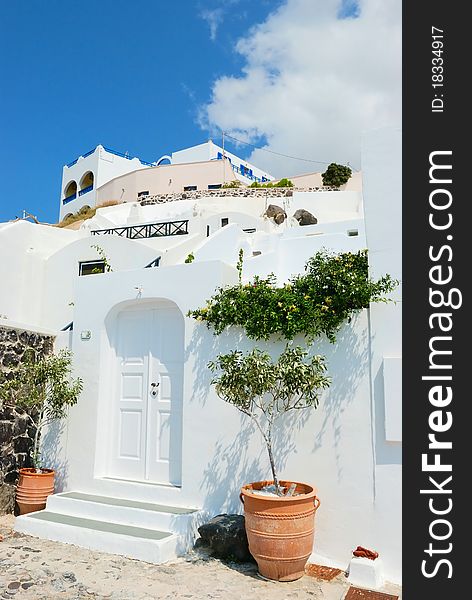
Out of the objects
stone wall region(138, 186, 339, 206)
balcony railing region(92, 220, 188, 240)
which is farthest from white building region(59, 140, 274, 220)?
balcony railing region(92, 220, 188, 240)

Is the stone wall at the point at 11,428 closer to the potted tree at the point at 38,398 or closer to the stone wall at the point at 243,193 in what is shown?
the potted tree at the point at 38,398

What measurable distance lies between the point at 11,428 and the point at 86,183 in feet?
130

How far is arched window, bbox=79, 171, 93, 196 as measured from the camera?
1677 inches

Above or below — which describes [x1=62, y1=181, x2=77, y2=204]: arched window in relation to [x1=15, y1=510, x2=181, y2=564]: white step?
above

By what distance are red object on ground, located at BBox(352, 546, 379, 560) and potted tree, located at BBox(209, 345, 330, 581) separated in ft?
1.58

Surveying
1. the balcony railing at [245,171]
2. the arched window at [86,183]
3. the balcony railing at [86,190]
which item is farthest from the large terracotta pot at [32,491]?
the arched window at [86,183]

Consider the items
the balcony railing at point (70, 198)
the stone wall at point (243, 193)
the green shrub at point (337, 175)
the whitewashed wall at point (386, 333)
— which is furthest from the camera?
the balcony railing at point (70, 198)

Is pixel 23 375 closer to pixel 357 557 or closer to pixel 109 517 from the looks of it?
pixel 109 517

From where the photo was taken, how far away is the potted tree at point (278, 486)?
498cm

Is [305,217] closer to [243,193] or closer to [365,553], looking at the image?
[243,193]

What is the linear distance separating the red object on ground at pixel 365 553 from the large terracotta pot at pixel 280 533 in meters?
0.52

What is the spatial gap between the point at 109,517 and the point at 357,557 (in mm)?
3069

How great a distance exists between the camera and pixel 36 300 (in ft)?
46.3

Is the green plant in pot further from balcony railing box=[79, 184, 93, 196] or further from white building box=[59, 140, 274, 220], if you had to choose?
balcony railing box=[79, 184, 93, 196]
